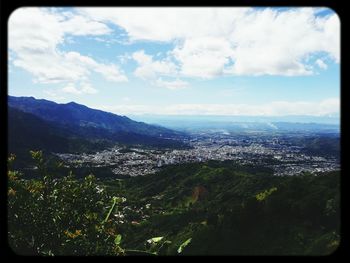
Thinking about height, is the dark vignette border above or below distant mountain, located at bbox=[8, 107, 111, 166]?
above

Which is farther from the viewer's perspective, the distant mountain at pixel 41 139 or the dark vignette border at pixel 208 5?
the distant mountain at pixel 41 139

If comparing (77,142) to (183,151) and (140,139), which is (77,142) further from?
(140,139)

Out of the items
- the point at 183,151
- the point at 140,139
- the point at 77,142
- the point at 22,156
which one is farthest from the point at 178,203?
the point at 140,139

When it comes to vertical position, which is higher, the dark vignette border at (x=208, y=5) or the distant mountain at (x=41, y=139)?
the dark vignette border at (x=208, y=5)

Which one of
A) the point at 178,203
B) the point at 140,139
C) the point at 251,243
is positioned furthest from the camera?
the point at 140,139

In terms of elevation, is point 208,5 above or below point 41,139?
above

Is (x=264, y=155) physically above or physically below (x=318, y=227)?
below

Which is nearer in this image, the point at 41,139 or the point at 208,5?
the point at 208,5

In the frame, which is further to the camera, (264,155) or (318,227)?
(264,155)

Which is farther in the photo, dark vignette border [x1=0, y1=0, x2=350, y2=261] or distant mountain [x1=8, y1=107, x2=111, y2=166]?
distant mountain [x1=8, y1=107, x2=111, y2=166]
